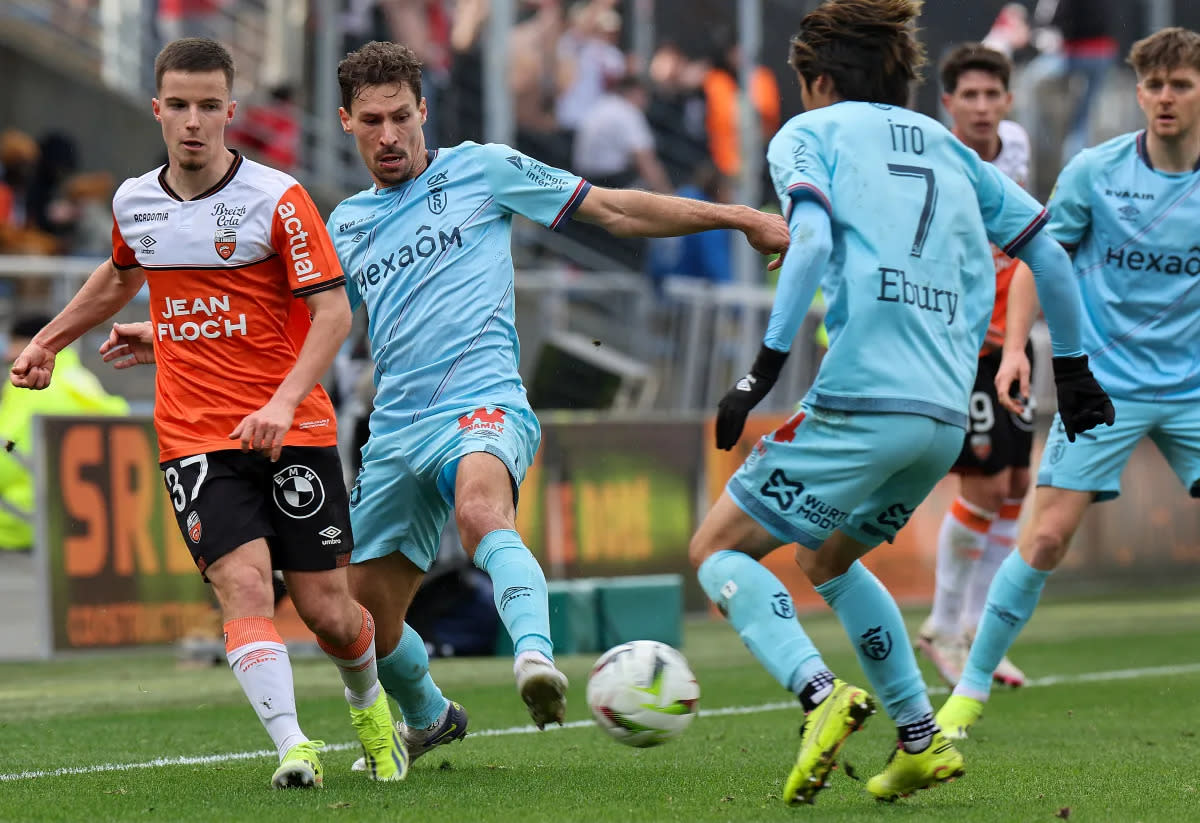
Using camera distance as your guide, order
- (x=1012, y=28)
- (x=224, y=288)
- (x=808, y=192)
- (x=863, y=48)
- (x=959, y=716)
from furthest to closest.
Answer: (x=1012, y=28)
(x=959, y=716)
(x=224, y=288)
(x=863, y=48)
(x=808, y=192)

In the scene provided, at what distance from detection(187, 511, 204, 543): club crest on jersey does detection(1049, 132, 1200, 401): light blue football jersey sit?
3.49 meters

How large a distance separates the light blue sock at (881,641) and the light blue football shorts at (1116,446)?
5.95 ft

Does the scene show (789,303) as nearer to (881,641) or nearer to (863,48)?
(863,48)

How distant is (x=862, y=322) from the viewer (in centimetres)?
476

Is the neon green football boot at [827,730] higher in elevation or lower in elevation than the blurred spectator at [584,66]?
lower

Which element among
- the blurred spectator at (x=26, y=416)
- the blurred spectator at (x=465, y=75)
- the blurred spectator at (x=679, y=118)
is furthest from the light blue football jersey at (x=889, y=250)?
the blurred spectator at (x=679, y=118)

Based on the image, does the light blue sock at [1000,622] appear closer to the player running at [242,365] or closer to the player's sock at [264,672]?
the player running at [242,365]

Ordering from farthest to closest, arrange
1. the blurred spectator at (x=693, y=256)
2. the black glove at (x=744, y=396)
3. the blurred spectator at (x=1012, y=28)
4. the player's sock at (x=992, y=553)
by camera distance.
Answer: the blurred spectator at (x=1012, y=28) < the blurred spectator at (x=693, y=256) < the player's sock at (x=992, y=553) < the black glove at (x=744, y=396)

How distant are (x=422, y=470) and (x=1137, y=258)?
3053mm

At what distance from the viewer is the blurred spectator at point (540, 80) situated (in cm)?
1844

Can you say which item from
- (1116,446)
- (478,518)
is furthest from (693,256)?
(478,518)

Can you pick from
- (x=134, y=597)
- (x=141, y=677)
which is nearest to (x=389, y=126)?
(x=141, y=677)

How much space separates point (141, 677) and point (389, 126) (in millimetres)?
4985

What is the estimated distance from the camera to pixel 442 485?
550 cm
